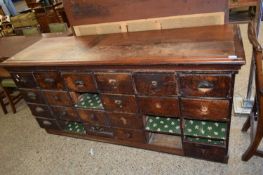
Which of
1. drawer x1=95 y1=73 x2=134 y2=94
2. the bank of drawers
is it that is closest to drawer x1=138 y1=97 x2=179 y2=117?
the bank of drawers

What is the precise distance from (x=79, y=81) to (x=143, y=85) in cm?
52

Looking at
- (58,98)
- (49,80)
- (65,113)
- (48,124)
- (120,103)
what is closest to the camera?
(120,103)

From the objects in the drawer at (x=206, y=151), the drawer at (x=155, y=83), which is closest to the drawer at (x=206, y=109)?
the drawer at (x=155, y=83)

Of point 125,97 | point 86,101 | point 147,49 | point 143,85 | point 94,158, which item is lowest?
point 94,158

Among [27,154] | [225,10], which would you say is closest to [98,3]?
[225,10]

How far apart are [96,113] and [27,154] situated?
907 millimetres

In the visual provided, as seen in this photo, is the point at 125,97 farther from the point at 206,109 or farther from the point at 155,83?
the point at 206,109

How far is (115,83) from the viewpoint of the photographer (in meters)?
1.53

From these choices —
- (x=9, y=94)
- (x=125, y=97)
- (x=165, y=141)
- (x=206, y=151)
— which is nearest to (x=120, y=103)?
(x=125, y=97)

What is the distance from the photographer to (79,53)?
164 cm

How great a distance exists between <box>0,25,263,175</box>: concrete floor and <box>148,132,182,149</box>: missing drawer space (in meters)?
0.09

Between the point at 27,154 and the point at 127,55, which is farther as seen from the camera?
the point at 27,154

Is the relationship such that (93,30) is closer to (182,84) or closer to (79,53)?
(79,53)

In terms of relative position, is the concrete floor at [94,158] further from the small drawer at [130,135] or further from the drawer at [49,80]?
the drawer at [49,80]
